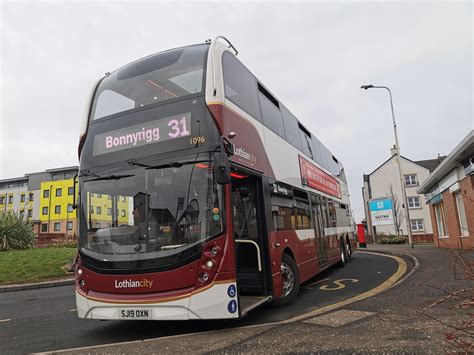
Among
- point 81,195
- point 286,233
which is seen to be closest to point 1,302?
point 81,195

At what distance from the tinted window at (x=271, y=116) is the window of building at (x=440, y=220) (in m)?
15.7

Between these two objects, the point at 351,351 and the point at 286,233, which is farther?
the point at 286,233

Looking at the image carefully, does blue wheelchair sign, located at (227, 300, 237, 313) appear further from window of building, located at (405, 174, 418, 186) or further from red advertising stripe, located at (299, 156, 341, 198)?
window of building, located at (405, 174, 418, 186)

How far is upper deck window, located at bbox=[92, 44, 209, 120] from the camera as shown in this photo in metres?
6.03

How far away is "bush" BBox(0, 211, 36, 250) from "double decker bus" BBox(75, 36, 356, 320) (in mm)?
16370

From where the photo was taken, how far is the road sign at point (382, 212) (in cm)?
3559

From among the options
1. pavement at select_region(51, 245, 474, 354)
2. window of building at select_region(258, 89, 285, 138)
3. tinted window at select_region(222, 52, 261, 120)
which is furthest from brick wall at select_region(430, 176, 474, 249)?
tinted window at select_region(222, 52, 261, 120)

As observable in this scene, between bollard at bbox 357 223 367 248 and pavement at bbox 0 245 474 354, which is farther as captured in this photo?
bollard at bbox 357 223 367 248

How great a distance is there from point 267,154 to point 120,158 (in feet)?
9.21

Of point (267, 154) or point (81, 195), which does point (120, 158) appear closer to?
point (81, 195)

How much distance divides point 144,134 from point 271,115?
326cm

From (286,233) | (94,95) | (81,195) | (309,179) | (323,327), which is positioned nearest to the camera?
(323,327)

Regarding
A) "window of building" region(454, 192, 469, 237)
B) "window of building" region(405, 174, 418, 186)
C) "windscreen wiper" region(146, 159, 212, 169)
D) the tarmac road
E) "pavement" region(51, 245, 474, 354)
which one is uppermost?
"window of building" region(405, 174, 418, 186)

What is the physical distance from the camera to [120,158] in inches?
233
